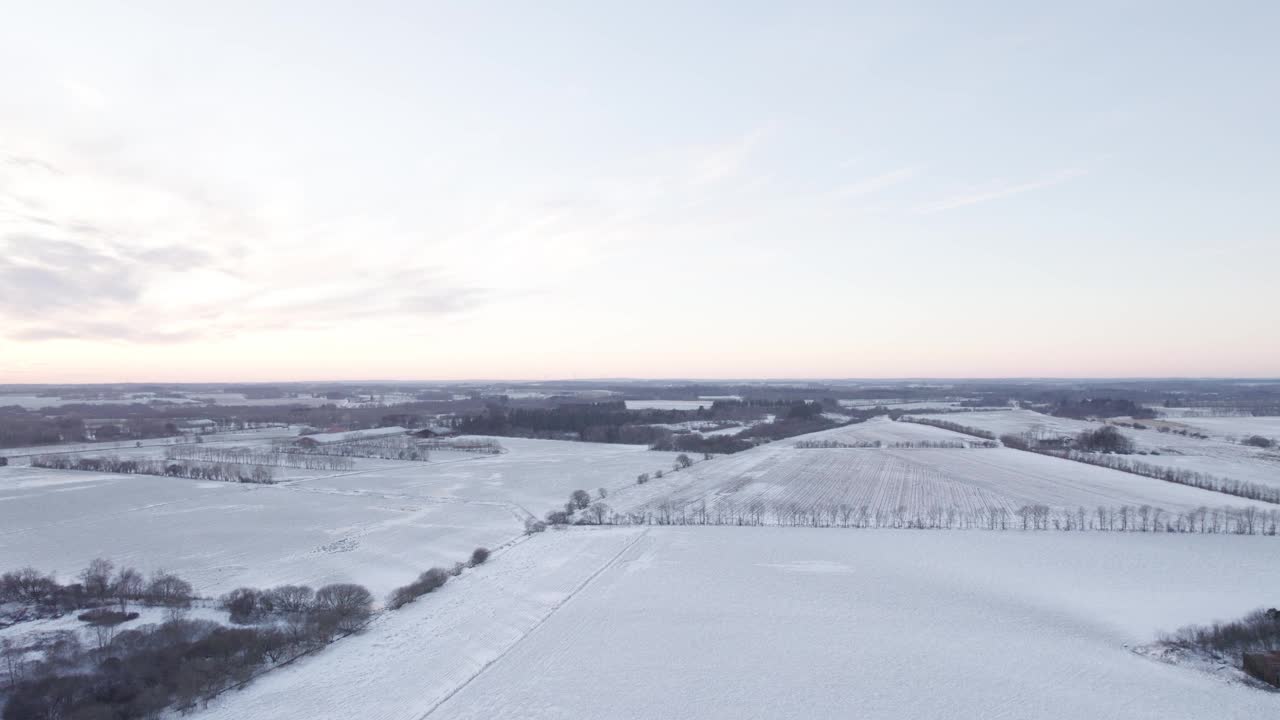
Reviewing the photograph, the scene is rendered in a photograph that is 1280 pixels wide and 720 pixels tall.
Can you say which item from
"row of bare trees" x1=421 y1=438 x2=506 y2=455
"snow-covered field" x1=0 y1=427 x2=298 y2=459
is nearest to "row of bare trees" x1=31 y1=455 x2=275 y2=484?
"snow-covered field" x1=0 y1=427 x2=298 y2=459

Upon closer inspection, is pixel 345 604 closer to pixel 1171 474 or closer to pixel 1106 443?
pixel 1171 474

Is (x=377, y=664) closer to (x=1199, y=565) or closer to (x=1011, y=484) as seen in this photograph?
(x=1199, y=565)

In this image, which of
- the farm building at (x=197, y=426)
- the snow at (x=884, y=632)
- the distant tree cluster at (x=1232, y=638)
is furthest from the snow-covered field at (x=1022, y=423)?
the farm building at (x=197, y=426)

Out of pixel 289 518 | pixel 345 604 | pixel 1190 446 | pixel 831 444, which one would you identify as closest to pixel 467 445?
pixel 289 518

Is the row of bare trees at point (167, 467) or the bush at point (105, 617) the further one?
the row of bare trees at point (167, 467)

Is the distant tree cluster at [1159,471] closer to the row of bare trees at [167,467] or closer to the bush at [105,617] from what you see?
the bush at [105,617]

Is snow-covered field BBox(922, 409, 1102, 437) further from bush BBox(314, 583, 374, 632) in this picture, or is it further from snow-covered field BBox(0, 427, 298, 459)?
snow-covered field BBox(0, 427, 298, 459)
